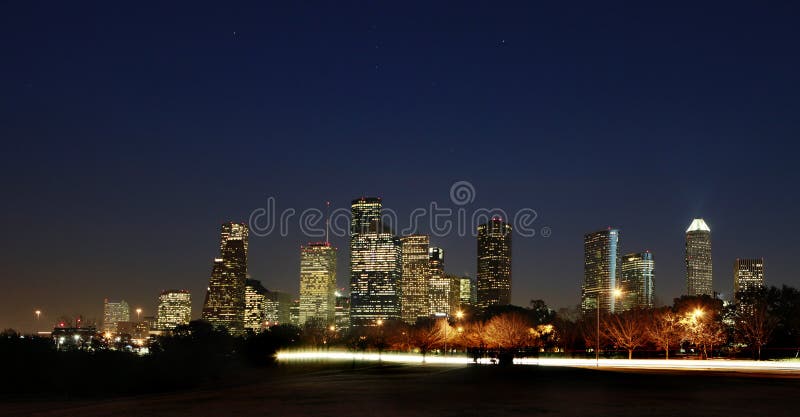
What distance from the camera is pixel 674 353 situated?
3135 inches

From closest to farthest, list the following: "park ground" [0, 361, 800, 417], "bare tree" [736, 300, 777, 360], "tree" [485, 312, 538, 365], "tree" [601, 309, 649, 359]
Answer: "park ground" [0, 361, 800, 417]
"bare tree" [736, 300, 777, 360]
"tree" [601, 309, 649, 359]
"tree" [485, 312, 538, 365]

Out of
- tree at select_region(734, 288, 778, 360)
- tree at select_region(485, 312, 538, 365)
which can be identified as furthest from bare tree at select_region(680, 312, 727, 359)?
tree at select_region(485, 312, 538, 365)

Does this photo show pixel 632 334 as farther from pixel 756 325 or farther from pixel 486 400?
pixel 486 400

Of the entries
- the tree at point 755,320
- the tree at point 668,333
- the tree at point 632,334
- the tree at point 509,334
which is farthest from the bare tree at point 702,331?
the tree at point 509,334

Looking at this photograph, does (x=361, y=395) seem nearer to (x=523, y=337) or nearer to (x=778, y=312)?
(x=778, y=312)

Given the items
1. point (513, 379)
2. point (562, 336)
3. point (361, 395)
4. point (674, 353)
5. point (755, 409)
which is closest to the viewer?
point (755, 409)

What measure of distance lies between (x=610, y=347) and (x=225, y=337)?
1861 inches

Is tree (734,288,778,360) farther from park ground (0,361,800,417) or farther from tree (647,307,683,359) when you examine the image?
park ground (0,361,800,417)

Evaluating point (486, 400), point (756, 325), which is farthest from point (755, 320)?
point (486, 400)

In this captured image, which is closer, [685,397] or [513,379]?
[685,397]

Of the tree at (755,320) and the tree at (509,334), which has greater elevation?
the tree at (755,320)

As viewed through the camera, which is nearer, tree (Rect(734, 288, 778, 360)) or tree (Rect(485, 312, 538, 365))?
tree (Rect(734, 288, 778, 360))

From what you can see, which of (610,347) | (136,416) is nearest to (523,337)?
(610,347)

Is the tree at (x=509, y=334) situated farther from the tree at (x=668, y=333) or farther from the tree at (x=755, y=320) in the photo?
the tree at (x=755, y=320)
